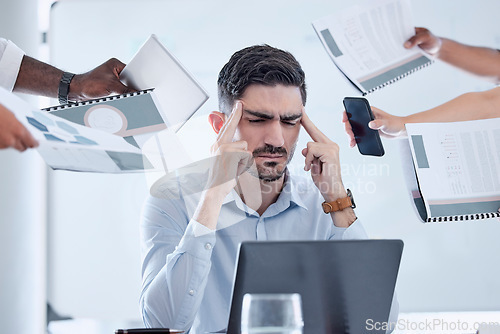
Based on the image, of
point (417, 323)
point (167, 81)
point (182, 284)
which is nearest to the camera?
point (182, 284)

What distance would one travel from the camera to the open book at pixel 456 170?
1756 mm

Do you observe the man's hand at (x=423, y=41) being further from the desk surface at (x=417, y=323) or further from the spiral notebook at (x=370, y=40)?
the desk surface at (x=417, y=323)

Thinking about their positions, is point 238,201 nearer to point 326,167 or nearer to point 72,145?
point 326,167

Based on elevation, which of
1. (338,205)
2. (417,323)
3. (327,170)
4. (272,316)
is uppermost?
(327,170)

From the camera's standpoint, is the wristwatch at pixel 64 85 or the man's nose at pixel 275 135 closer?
the wristwatch at pixel 64 85

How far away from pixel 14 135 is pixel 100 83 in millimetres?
640

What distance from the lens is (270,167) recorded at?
170 centimetres

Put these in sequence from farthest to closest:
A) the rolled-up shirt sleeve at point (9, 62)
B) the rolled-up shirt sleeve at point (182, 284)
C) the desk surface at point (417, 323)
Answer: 1. the desk surface at point (417, 323)
2. the rolled-up shirt sleeve at point (9, 62)
3. the rolled-up shirt sleeve at point (182, 284)

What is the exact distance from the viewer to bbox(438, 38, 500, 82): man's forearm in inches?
97.4

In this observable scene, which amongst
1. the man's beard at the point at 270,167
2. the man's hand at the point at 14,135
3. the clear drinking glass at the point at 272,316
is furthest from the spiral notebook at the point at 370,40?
the clear drinking glass at the point at 272,316

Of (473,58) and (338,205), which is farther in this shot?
(473,58)

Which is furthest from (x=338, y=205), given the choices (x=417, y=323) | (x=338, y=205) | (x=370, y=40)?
(x=417, y=323)

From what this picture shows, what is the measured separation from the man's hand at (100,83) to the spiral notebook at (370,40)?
0.78 m

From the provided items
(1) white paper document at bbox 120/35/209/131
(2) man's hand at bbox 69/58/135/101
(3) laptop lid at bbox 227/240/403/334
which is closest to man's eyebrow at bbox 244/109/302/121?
(1) white paper document at bbox 120/35/209/131
